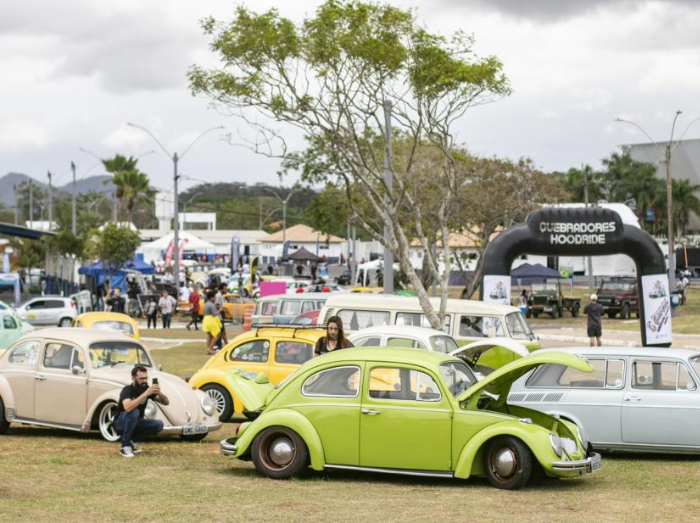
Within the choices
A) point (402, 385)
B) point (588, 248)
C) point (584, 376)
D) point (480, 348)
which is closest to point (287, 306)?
point (588, 248)

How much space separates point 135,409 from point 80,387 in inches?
63.5

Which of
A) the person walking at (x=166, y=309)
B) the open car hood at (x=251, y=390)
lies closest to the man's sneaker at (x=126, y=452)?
the open car hood at (x=251, y=390)

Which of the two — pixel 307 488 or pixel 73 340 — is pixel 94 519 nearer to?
pixel 307 488

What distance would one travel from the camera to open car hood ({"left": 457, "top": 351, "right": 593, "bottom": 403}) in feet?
35.9

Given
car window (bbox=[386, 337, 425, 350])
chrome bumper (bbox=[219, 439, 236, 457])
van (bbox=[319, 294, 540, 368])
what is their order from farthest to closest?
van (bbox=[319, 294, 540, 368]), car window (bbox=[386, 337, 425, 350]), chrome bumper (bbox=[219, 439, 236, 457])

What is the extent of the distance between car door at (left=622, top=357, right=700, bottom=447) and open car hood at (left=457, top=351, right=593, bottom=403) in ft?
7.03

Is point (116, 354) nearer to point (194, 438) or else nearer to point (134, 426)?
point (194, 438)

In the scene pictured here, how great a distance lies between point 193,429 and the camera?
46.8ft

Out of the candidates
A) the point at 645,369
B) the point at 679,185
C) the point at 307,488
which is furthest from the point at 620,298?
the point at 679,185

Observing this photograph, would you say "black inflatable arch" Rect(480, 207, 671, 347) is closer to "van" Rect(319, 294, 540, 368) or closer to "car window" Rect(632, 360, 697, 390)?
A: "van" Rect(319, 294, 540, 368)

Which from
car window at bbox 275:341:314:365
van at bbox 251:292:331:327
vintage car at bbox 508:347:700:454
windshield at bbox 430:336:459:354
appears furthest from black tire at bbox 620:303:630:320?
vintage car at bbox 508:347:700:454

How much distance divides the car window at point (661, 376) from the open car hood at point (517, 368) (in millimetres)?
2230

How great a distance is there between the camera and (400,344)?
1852cm

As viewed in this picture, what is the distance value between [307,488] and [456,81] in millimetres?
16884
